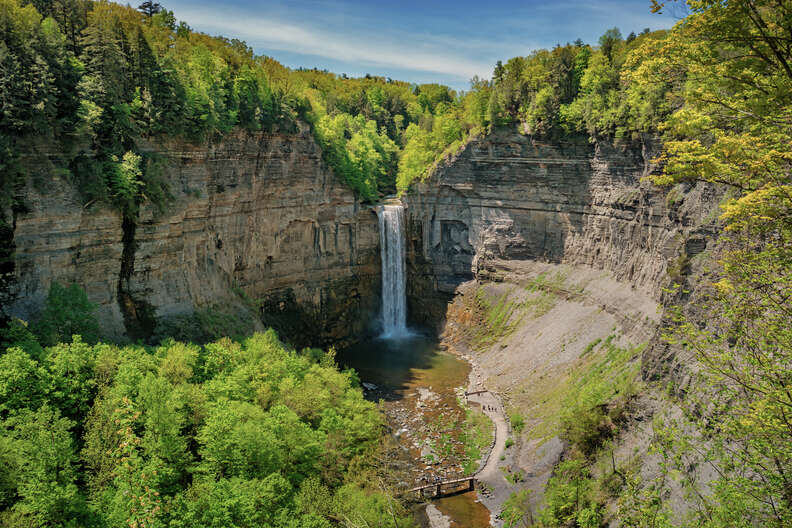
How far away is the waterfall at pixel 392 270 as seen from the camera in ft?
191

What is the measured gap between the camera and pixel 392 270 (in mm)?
58875

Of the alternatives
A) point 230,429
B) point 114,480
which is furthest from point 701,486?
point 114,480

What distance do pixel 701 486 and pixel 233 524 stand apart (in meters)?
16.5

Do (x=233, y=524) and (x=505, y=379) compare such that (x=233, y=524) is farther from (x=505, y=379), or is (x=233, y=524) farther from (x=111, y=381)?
(x=505, y=379)

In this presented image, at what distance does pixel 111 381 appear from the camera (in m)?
25.0

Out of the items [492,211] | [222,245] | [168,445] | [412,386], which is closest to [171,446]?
[168,445]

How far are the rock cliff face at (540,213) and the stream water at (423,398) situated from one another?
7899 millimetres

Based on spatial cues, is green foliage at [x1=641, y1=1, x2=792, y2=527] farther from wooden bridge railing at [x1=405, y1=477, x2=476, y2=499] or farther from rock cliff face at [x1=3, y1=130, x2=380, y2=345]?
rock cliff face at [x1=3, y1=130, x2=380, y2=345]

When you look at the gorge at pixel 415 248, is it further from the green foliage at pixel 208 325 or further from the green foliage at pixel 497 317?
the green foliage at pixel 208 325

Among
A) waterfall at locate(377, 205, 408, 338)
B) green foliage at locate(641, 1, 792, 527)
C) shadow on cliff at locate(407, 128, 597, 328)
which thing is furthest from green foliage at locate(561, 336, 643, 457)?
waterfall at locate(377, 205, 408, 338)

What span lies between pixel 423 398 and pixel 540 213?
2138 centimetres

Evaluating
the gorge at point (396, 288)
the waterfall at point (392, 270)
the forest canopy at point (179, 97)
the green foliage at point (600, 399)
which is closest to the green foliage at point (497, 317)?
the gorge at point (396, 288)

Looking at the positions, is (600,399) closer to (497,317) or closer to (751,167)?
(751,167)

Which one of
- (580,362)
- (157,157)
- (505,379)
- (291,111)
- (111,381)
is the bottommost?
(505,379)
